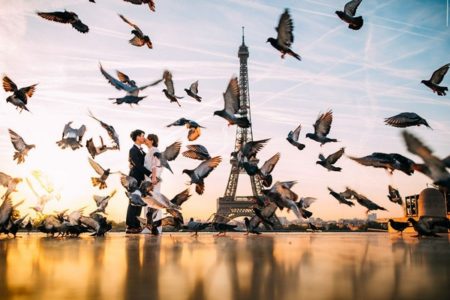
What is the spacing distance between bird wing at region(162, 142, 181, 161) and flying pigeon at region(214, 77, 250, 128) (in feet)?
5.65

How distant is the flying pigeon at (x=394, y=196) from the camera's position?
13.5 meters

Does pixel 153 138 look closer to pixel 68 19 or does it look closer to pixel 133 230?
pixel 133 230

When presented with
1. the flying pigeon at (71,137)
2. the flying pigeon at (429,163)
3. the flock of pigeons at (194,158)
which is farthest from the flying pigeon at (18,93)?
the flying pigeon at (429,163)

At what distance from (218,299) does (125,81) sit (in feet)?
36.2

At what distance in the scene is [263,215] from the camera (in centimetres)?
1134

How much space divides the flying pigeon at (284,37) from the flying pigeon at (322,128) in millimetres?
2593

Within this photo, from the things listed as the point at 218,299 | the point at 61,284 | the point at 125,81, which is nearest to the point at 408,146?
the point at 218,299

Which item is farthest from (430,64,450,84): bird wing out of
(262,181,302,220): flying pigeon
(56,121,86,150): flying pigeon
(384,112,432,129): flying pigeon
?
(56,121,86,150): flying pigeon

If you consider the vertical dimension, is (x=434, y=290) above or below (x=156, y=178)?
below

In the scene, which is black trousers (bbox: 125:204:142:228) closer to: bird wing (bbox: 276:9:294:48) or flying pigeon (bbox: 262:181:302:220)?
flying pigeon (bbox: 262:181:302:220)

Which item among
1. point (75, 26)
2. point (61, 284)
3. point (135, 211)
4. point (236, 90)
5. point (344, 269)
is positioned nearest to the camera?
point (61, 284)

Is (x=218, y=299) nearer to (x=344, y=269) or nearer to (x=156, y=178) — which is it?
(x=344, y=269)

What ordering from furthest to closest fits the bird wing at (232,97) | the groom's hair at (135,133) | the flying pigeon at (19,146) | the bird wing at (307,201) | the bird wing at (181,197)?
the flying pigeon at (19,146)
the bird wing at (307,201)
the groom's hair at (135,133)
the bird wing at (181,197)
the bird wing at (232,97)

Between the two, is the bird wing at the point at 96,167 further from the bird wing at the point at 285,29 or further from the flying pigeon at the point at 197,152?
the bird wing at the point at 285,29
